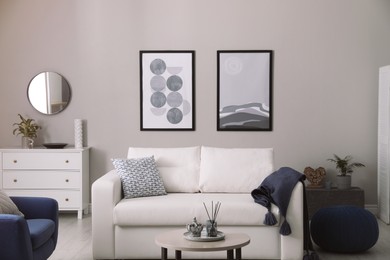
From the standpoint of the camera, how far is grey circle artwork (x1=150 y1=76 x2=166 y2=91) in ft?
24.6

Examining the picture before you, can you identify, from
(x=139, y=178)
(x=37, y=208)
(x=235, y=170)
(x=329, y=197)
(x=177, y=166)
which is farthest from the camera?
(x=329, y=197)

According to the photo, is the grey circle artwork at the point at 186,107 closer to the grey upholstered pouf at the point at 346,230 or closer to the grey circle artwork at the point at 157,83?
the grey circle artwork at the point at 157,83

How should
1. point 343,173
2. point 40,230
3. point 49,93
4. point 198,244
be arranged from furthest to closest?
point 49,93, point 343,173, point 40,230, point 198,244

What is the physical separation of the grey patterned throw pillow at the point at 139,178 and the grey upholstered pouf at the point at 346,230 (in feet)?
4.54

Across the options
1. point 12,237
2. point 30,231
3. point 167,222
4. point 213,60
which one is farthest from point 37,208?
point 213,60

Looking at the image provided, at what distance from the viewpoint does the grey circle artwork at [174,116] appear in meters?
7.52

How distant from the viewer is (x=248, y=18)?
743cm

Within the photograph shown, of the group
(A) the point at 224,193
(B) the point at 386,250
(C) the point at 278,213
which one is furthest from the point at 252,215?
(B) the point at 386,250

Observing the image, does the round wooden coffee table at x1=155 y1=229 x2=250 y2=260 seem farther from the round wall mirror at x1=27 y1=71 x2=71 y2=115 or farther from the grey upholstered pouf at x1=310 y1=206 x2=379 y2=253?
the round wall mirror at x1=27 y1=71 x2=71 y2=115

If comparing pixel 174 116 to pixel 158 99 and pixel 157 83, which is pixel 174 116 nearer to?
pixel 158 99

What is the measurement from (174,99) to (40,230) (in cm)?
321

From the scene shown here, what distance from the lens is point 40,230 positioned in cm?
458

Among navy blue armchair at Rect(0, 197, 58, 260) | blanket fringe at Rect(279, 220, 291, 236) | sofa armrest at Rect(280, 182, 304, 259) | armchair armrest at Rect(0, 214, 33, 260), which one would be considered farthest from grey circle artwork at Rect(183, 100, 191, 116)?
armchair armrest at Rect(0, 214, 33, 260)

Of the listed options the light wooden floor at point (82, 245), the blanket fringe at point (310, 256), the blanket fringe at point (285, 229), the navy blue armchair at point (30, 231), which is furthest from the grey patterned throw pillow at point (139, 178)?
the blanket fringe at point (310, 256)
